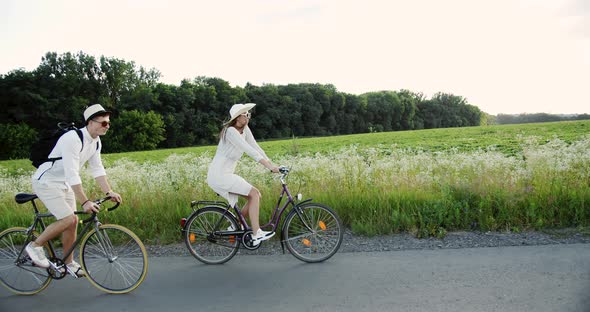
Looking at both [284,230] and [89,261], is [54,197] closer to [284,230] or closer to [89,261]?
[89,261]

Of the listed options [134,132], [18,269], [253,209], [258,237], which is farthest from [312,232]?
[134,132]

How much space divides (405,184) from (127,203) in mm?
5170

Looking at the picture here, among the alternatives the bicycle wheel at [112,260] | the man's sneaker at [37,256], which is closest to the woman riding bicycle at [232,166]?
the bicycle wheel at [112,260]

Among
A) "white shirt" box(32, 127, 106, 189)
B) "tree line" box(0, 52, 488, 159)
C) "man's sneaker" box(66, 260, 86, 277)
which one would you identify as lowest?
"man's sneaker" box(66, 260, 86, 277)

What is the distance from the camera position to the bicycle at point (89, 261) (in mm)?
4926

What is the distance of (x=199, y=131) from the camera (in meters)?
60.6

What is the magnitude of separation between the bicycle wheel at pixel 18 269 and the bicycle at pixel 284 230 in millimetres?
1755

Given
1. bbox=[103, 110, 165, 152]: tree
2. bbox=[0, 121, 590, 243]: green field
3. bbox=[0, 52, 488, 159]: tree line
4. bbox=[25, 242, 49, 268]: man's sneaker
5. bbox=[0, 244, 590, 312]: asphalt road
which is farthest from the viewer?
bbox=[103, 110, 165, 152]: tree

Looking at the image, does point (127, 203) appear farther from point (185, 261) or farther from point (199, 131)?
point (199, 131)

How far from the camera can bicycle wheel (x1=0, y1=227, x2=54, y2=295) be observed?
4992 mm

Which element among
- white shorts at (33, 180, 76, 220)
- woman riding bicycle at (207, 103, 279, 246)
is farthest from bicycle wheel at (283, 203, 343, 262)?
white shorts at (33, 180, 76, 220)

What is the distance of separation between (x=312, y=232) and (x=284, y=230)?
0.37 m

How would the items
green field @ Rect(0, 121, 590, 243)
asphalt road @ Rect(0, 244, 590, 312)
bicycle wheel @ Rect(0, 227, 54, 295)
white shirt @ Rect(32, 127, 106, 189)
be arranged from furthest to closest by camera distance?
green field @ Rect(0, 121, 590, 243), bicycle wheel @ Rect(0, 227, 54, 295), white shirt @ Rect(32, 127, 106, 189), asphalt road @ Rect(0, 244, 590, 312)

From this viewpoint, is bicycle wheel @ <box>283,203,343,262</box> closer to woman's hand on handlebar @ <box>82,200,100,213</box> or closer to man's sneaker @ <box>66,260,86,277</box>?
woman's hand on handlebar @ <box>82,200,100,213</box>
